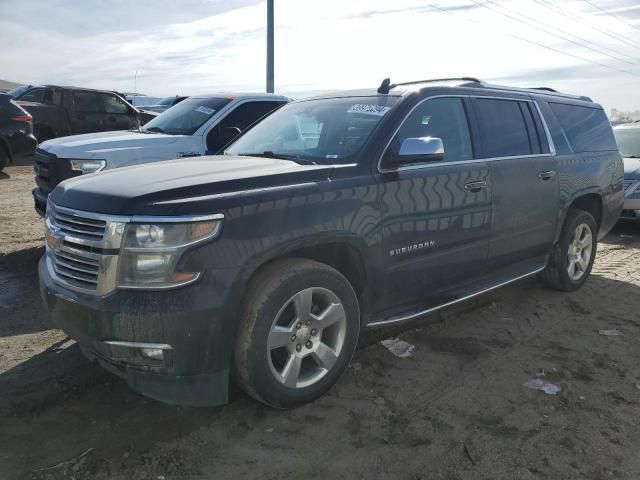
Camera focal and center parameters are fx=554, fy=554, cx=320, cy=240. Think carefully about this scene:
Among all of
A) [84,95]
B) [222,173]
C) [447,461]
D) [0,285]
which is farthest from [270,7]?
[447,461]

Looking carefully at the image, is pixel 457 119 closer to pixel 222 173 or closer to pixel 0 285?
pixel 222 173

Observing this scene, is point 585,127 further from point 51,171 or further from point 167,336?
point 51,171

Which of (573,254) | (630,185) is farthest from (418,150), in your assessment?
(630,185)

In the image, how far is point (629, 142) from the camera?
9.74 meters

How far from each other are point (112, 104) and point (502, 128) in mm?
13446

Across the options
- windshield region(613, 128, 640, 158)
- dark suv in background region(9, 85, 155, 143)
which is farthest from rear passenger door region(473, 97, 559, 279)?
dark suv in background region(9, 85, 155, 143)

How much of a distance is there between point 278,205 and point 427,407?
150 cm

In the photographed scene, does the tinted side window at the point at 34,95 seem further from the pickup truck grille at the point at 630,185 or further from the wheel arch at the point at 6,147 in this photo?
the pickup truck grille at the point at 630,185

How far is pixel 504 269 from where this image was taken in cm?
467

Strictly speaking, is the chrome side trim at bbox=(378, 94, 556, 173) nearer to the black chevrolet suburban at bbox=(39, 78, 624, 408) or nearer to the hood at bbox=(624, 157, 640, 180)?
the black chevrolet suburban at bbox=(39, 78, 624, 408)

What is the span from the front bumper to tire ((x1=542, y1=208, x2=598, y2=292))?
12.3ft

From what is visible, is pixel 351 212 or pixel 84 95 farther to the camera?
pixel 84 95

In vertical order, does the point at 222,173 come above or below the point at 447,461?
above

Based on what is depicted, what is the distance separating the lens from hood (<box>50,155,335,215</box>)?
9.07ft
